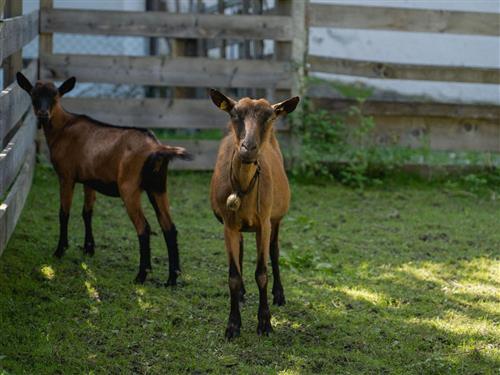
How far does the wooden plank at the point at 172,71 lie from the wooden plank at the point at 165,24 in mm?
313

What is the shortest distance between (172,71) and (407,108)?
2.92 meters

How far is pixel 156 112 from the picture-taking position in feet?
35.6

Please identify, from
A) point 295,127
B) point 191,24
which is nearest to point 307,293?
point 295,127

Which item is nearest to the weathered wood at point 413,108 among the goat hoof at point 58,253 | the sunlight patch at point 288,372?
the goat hoof at point 58,253

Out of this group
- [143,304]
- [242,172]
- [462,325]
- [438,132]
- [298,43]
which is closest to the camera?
[242,172]

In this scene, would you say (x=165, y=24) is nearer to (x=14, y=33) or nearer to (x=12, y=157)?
(x=14, y=33)

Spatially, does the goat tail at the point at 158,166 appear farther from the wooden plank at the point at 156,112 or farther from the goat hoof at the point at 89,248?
the wooden plank at the point at 156,112

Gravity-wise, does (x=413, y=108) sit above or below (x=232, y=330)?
above

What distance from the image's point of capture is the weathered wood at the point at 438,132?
11.1 meters

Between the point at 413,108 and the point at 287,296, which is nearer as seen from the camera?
the point at 287,296

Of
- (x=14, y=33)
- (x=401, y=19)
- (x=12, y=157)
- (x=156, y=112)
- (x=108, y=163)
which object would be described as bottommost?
(x=156, y=112)

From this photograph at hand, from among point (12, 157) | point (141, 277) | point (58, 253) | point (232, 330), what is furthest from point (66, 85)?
point (232, 330)

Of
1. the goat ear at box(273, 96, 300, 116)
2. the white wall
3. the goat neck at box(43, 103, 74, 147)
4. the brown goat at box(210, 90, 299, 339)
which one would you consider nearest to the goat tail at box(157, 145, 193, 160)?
the brown goat at box(210, 90, 299, 339)

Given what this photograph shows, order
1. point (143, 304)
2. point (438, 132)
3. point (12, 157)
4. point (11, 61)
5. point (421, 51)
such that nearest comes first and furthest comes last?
point (143, 304) → point (12, 157) → point (11, 61) → point (438, 132) → point (421, 51)
